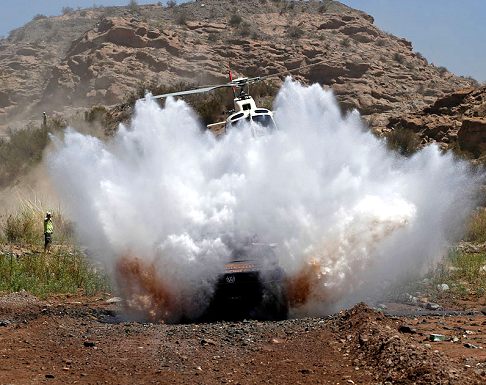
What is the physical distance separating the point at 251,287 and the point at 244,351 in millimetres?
2784

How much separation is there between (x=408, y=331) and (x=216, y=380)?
391cm

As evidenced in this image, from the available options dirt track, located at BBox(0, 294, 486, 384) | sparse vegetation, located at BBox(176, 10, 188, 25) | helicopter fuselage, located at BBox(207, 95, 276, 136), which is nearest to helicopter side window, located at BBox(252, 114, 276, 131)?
helicopter fuselage, located at BBox(207, 95, 276, 136)

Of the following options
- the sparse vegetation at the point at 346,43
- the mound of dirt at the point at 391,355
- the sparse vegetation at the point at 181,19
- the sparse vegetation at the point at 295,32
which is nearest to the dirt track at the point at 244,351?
the mound of dirt at the point at 391,355

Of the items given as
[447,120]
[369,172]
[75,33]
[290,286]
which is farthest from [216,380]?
[75,33]

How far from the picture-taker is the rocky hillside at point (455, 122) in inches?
1601

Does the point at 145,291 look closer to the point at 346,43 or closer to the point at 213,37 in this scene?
the point at 346,43

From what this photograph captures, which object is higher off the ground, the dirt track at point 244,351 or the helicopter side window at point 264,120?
the helicopter side window at point 264,120

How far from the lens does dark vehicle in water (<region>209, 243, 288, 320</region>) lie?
12.9 meters

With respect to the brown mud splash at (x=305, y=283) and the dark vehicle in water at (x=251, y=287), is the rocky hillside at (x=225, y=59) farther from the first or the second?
the dark vehicle in water at (x=251, y=287)

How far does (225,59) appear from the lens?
6656 centimetres

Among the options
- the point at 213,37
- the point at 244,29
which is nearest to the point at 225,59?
the point at 213,37

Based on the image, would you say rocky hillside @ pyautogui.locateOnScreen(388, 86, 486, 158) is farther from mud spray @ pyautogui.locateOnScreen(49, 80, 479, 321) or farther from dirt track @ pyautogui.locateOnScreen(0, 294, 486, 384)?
dirt track @ pyautogui.locateOnScreen(0, 294, 486, 384)

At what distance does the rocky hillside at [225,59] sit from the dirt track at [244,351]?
4018cm

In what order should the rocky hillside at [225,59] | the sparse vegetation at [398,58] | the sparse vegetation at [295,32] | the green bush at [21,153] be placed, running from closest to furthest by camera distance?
the green bush at [21,153] → the rocky hillside at [225,59] → the sparse vegetation at [398,58] → the sparse vegetation at [295,32]
